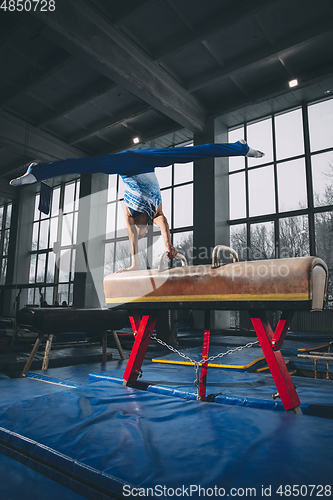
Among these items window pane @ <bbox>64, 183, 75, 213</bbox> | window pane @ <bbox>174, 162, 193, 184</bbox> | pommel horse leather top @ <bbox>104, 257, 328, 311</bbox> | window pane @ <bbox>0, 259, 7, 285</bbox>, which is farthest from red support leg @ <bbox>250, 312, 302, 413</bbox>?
window pane @ <bbox>0, 259, 7, 285</bbox>

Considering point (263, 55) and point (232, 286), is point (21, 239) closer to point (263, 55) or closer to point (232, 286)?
point (263, 55)

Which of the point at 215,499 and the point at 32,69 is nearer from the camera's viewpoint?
the point at 215,499

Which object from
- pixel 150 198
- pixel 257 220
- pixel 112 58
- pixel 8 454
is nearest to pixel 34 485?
pixel 8 454

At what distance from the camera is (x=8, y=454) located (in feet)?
4.98

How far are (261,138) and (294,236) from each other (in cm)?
330

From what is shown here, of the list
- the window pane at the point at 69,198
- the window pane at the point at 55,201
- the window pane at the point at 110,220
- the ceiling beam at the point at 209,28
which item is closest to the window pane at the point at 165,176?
the window pane at the point at 110,220

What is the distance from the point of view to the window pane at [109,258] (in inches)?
504

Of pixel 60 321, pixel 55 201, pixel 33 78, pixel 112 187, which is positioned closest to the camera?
pixel 60 321

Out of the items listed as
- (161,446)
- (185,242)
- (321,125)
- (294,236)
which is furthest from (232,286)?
(185,242)

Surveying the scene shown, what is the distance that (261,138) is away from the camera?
9969 millimetres

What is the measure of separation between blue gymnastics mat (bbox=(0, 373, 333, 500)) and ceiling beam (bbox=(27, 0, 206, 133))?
690cm

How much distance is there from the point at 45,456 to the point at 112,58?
7747mm

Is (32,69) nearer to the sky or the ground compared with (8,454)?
nearer to the sky

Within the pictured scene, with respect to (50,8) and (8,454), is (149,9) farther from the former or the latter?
(8,454)
